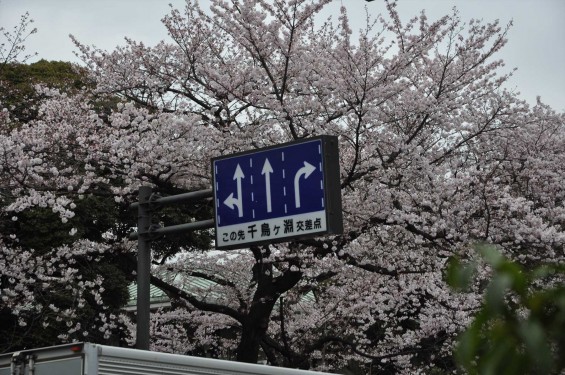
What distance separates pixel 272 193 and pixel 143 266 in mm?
1838

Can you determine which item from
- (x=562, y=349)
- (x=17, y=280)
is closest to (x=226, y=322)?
(x=17, y=280)

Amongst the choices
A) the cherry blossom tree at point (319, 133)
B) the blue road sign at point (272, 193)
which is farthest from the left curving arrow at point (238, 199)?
the cherry blossom tree at point (319, 133)

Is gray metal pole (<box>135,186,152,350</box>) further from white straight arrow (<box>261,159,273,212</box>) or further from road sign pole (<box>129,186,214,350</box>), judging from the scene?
white straight arrow (<box>261,159,273,212</box>)

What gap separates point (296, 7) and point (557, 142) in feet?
22.3

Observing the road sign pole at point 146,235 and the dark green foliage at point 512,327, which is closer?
the dark green foliage at point 512,327

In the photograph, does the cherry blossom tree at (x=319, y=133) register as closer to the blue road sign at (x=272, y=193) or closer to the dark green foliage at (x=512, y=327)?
the blue road sign at (x=272, y=193)

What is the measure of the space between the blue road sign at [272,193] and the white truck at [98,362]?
Result: 1.57 meters

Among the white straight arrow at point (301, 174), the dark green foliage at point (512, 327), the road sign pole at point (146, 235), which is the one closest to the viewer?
the dark green foliage at point (512, 327)

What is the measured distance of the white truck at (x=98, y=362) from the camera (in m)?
6.59

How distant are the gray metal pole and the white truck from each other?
6.79ft

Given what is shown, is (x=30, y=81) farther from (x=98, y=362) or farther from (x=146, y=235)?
(x=98, y=362)

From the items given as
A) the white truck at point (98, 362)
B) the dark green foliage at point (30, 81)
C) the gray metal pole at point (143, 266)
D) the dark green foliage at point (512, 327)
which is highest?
the dark green foliage at point (30, 81)

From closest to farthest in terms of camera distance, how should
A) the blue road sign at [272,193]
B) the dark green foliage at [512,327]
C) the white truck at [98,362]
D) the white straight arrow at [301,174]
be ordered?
the dark green foliage at [512,327]
the white truck at [98,362]
the blue road sign at [272,193]
the white straight arrow at [301,174]

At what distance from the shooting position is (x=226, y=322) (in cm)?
1819
